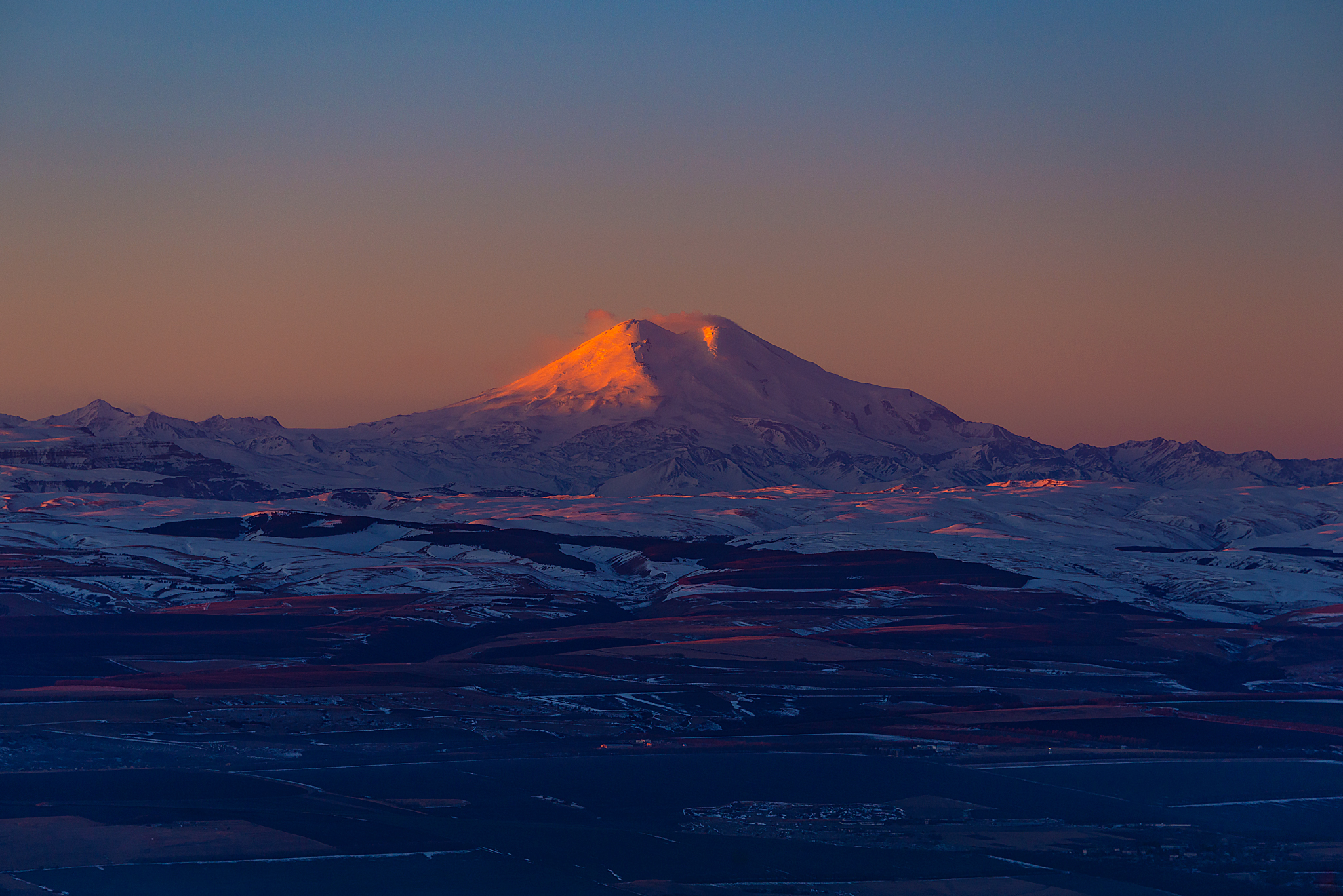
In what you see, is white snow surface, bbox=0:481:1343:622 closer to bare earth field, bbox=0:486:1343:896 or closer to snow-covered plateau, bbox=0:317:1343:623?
snow-covered plateau, bbox=0:317:1343:623

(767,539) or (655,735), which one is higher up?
(767,539)

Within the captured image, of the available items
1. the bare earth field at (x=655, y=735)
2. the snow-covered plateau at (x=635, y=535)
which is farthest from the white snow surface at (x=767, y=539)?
the bare earth field at (x=655, y=735)

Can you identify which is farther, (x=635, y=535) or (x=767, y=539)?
(x=635, y=535)

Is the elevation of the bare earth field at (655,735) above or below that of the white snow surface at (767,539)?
below

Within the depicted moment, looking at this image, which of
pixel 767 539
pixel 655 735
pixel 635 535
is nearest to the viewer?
pixel 655 735

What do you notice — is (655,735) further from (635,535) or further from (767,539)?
(635,535)

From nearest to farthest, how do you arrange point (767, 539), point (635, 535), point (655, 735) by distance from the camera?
point (655, 735), point (767, 539), point (635, 535)

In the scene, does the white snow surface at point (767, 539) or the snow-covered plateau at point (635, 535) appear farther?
the white snow surface at point (767, 539)

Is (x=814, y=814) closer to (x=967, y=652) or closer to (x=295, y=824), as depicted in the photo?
(x=295, y=824)

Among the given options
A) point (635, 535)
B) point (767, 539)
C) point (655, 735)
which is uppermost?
point (767, 539)

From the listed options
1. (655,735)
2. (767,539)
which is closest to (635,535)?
(767,539)

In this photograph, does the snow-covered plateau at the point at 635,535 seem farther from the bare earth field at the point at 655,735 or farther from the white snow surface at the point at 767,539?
the bare earth field at the point at 655,735
